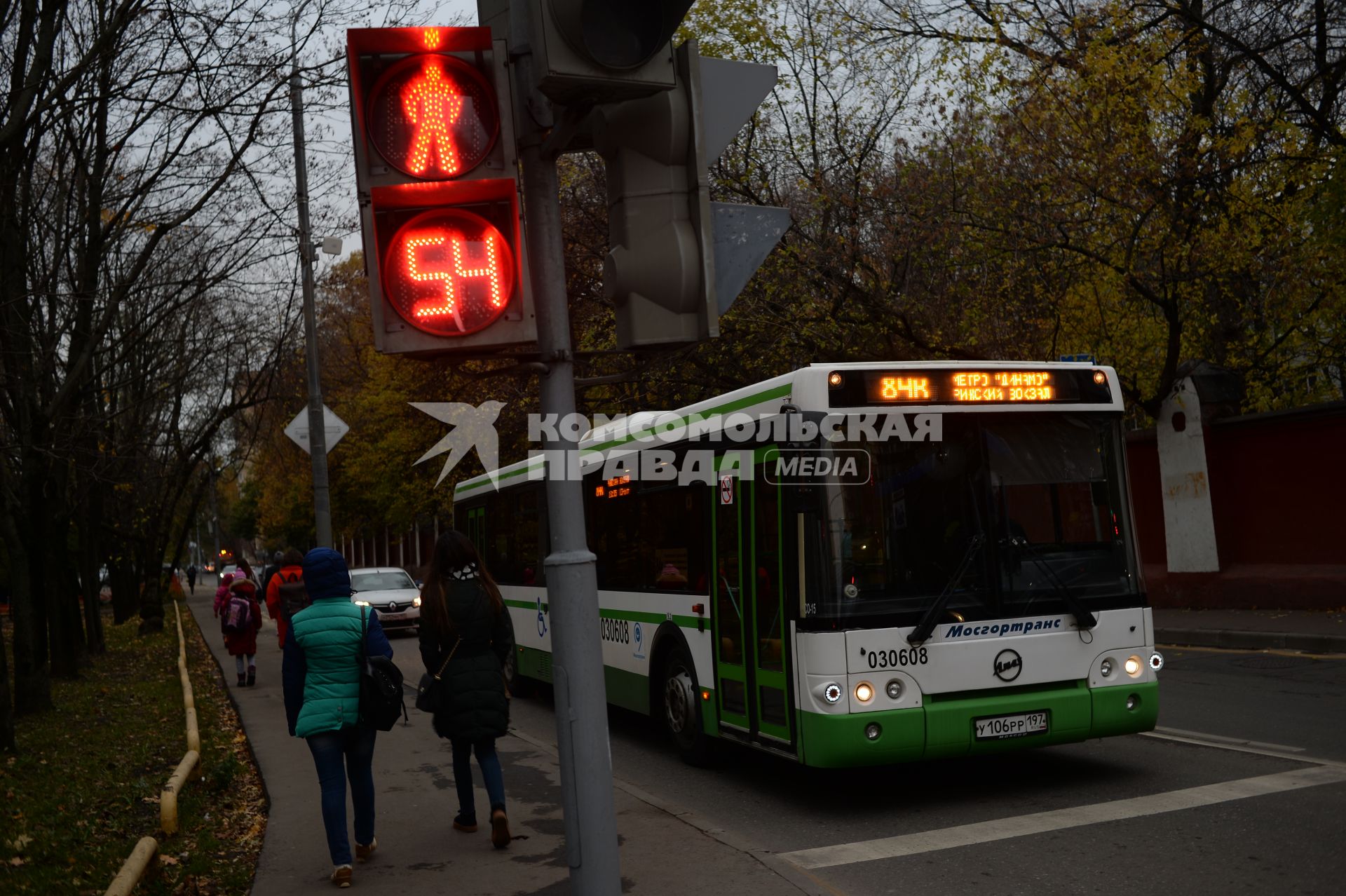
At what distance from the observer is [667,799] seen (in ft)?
29.7

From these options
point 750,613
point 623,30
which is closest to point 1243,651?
point 750,613

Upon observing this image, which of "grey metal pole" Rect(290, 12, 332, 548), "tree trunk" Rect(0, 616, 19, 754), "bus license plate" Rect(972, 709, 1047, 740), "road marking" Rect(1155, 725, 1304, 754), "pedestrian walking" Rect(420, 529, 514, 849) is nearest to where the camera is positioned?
"pedestrian walking" Rect(420, 529, 514, 849)

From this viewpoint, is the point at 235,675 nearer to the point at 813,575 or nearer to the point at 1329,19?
the point at 813,575

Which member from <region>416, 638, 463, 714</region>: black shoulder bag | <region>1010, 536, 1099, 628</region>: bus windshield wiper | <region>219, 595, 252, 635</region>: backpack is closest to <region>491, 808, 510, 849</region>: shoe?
<region>416, 638, 463, 714</region>: black shoulder bag

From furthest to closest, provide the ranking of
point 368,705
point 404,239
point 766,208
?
point 368,705 < point 766,208 < point 404,239

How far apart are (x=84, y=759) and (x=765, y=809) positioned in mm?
7066

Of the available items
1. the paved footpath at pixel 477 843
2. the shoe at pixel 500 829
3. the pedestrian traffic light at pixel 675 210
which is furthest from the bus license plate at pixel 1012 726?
the pedestrian traffic light at pixel 675 210

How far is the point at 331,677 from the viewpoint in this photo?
7.05 metres

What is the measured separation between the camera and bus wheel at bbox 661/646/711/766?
33.3 ft

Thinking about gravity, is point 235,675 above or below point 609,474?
below

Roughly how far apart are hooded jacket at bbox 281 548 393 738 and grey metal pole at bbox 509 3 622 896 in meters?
3.16

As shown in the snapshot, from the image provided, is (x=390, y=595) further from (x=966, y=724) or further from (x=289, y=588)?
(x=966, y=724)

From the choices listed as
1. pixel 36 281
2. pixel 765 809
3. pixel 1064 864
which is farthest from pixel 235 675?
pixel 1064 864

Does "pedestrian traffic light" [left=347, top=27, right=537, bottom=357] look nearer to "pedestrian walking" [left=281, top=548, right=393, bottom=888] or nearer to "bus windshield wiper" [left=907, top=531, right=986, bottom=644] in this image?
"pedestrian walking" [left=281, top=548, right=393, bottom=888]
